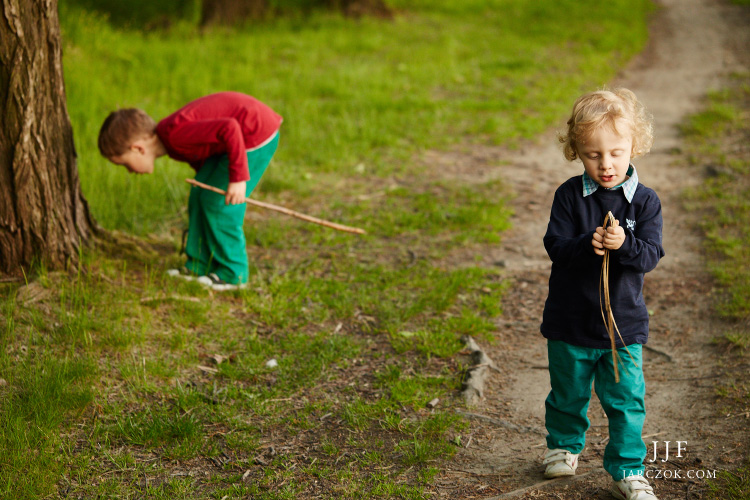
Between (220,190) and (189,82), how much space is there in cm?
435

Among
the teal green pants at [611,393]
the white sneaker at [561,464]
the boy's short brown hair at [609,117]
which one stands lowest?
the white sneaker at [561,464]

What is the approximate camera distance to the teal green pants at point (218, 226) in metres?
4.41

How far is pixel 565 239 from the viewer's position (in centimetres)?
259

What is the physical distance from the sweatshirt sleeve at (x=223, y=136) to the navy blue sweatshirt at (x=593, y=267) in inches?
82.6

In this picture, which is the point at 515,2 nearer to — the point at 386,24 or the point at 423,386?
the point at 386,24

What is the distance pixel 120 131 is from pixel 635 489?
3.25m

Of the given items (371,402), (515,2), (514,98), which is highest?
(515,2)

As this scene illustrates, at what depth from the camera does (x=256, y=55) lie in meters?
10.0

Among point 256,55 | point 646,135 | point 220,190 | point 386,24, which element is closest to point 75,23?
point 256,55

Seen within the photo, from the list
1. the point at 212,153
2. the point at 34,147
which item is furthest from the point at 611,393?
the point at 34,147

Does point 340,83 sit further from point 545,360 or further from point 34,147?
point 545,360

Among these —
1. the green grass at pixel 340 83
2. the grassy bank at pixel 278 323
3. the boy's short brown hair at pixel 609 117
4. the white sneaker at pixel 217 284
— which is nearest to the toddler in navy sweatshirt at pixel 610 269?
the boy's short brown hair at pixel 609 117

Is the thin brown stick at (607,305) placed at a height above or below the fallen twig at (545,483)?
above

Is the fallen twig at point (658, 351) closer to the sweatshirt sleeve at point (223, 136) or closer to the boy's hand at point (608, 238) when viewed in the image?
the boy's hand at point (608, 238)
